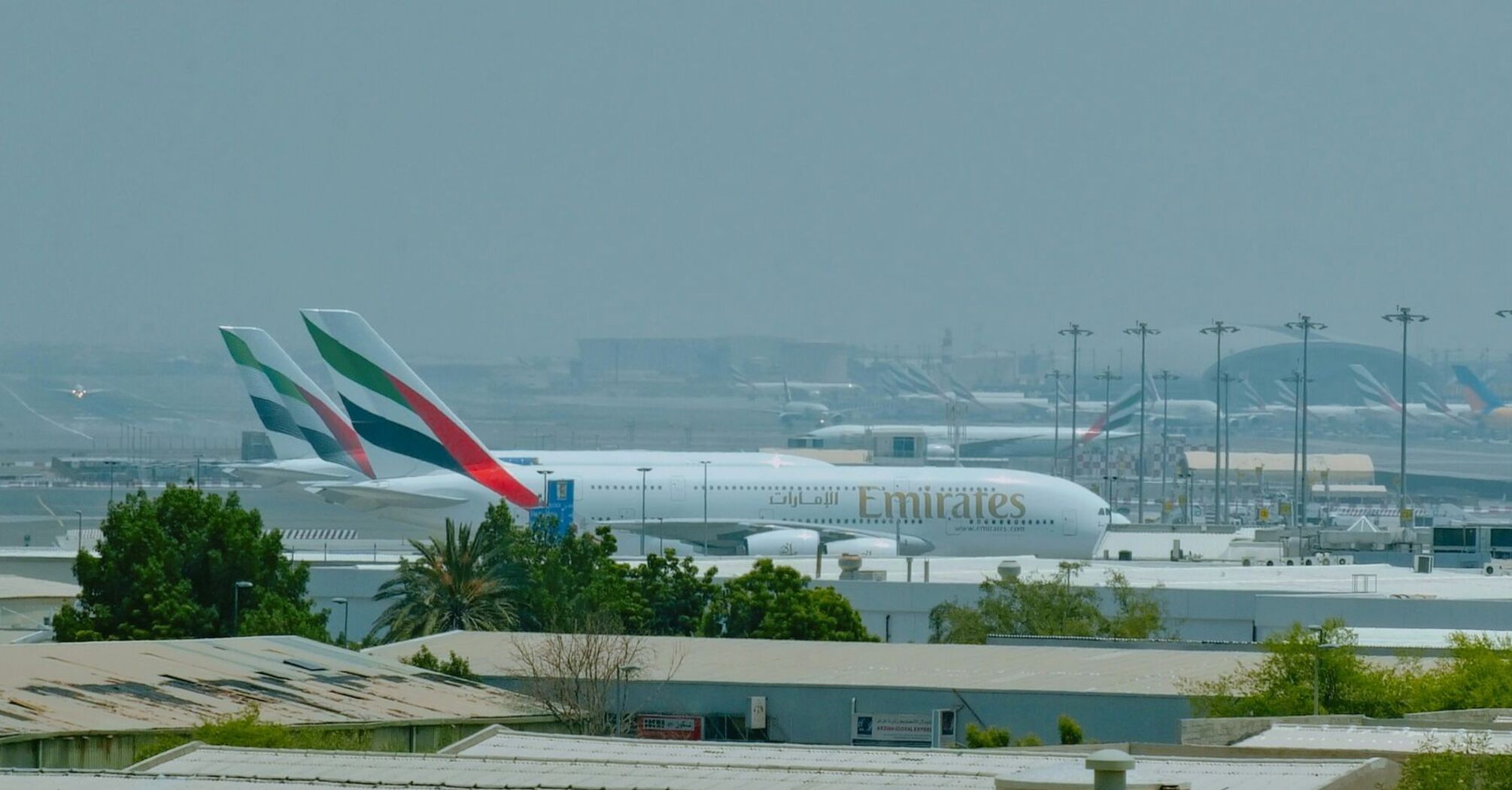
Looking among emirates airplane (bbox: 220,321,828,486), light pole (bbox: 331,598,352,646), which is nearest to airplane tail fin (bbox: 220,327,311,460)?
emirates airplane (bbox: 220,321,828,486)

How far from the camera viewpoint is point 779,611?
54.3 meters

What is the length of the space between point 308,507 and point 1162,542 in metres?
116

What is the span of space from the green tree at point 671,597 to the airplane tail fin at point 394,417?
28.6 meters

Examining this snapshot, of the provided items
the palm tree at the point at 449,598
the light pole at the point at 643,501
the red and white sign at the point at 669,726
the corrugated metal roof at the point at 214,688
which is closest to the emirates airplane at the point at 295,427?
the light pole at the point at 643,501

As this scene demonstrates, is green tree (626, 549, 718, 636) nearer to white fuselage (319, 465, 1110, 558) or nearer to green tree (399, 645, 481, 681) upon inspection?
green tree (399, 645, 481, 681)

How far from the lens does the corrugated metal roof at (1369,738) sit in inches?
996

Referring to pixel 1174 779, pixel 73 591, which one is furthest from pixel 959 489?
pixel 1174 779

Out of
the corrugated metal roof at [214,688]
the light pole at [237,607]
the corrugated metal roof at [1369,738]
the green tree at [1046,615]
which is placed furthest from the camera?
the green tree at [1046,615]

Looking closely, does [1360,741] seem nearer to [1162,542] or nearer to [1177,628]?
[1177,628]

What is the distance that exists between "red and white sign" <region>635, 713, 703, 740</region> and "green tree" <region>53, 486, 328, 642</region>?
1028 cm

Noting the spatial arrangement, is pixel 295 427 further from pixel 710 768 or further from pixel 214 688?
pixel 710 768

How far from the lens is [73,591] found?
2399 inches

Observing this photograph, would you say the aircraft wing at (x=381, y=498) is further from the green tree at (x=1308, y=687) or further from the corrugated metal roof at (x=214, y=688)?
the green tree at (x=1308, y=687)

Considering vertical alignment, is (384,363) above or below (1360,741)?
above
